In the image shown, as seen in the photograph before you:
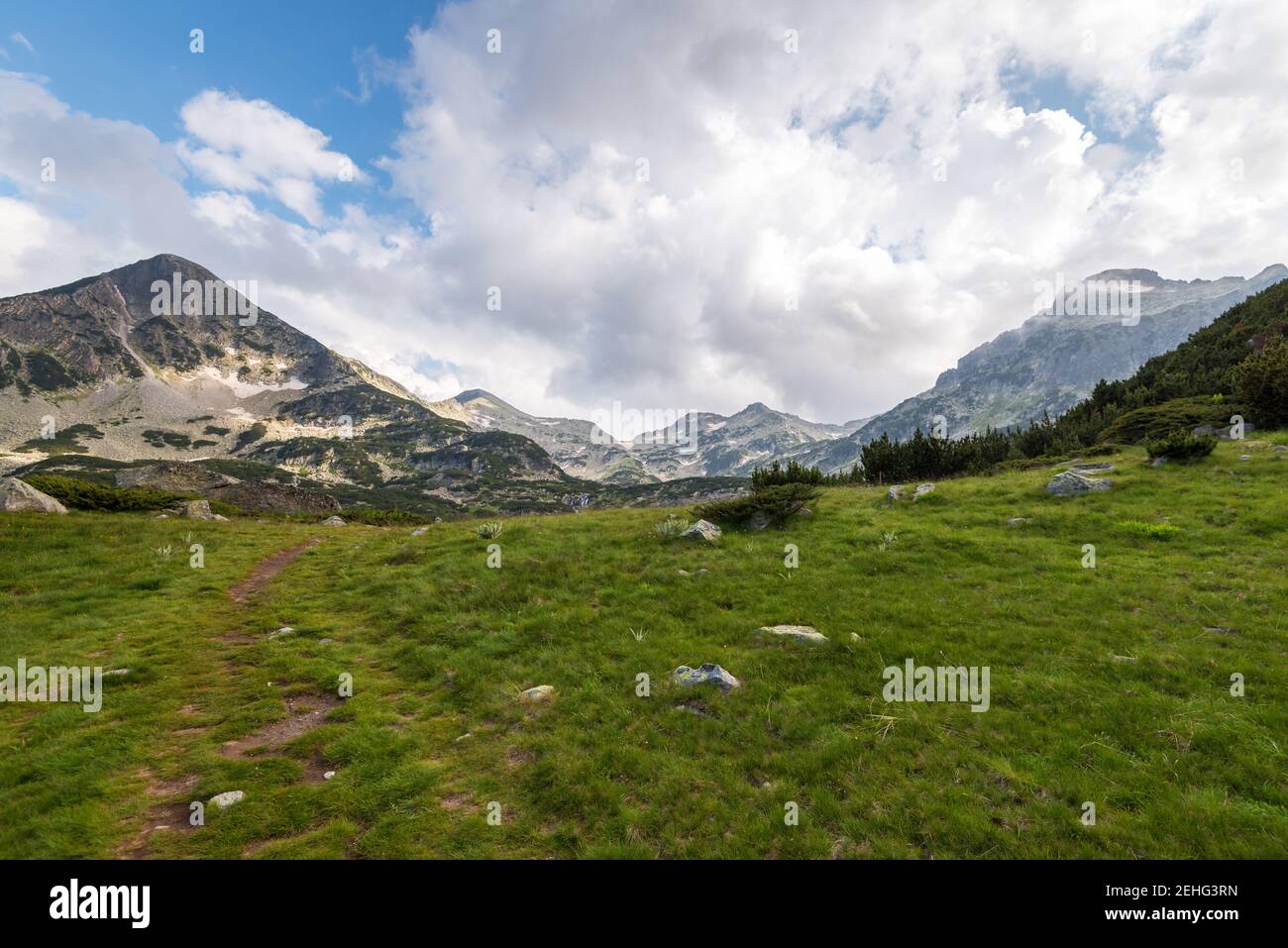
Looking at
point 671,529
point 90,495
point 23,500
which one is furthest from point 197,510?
point 671,529

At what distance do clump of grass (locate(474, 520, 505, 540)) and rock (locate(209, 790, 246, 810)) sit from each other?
568 inches

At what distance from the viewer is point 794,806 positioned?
7031mm

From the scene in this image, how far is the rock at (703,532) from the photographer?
19.0 metres

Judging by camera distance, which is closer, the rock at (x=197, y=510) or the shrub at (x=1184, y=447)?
the shrub at (x=1184, y=447)

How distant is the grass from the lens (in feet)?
22.1

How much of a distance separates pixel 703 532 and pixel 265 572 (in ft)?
60.2

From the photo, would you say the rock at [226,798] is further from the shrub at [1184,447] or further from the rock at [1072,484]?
the shrub at [1184,447]

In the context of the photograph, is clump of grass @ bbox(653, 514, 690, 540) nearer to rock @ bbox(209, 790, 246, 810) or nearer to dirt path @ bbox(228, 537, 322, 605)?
rock @ bbox(209, 790, 246, 810)

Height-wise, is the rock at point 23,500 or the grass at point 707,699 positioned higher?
the rock at point 23,500

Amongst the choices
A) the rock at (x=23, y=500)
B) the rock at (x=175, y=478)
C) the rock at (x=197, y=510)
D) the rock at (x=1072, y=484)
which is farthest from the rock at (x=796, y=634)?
the rock at (x=175, y=478)

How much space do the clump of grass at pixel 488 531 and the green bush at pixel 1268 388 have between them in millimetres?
36966

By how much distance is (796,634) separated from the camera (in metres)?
11.9
